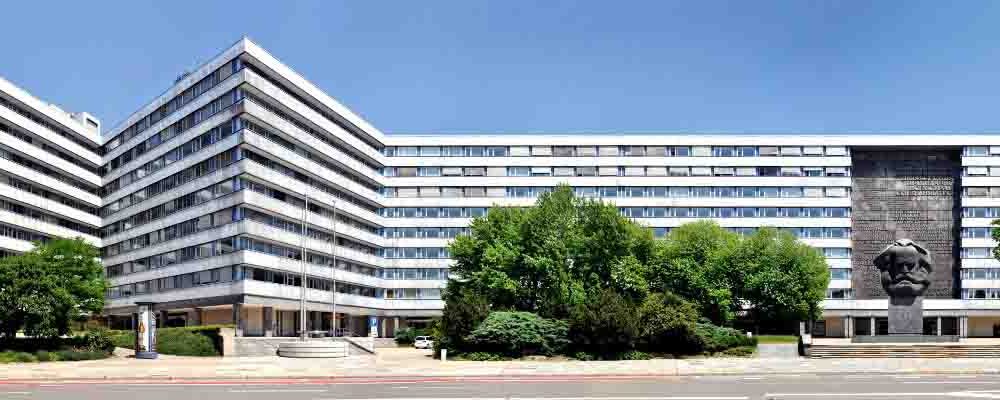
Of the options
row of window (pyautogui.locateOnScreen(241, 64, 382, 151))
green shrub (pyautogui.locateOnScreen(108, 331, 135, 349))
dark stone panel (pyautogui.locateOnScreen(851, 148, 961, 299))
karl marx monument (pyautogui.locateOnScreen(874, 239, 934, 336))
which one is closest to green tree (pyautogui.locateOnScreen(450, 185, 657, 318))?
karl marx monument (pyautogui.locateOnScreen(874, 239, 934, 336))

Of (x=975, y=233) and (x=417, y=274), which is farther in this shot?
(x=417, y=274)

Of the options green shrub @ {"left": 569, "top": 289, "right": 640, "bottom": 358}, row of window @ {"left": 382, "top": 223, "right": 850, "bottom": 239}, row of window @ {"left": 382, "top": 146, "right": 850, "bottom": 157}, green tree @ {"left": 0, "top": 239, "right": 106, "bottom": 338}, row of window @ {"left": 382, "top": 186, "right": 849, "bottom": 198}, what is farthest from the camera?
row of window @ {"left": 382, "top": 146, "right": 850, "bottom": 157}

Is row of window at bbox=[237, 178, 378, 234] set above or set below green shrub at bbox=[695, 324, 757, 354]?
above

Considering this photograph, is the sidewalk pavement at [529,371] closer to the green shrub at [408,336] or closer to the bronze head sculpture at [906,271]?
the bronze head sculpture at [906,271]

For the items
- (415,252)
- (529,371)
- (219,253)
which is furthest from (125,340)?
(415,252)

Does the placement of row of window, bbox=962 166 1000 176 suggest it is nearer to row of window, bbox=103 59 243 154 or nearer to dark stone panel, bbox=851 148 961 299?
dark stone panel, bbox=851 148 961 299

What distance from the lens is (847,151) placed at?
115m

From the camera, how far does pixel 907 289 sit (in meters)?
57.9

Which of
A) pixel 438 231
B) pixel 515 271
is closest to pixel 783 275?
pixel 515 271

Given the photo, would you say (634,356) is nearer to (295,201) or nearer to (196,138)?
(295,201)

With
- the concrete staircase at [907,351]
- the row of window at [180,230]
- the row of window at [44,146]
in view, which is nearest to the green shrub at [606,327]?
the concrete staircase at [907,351]

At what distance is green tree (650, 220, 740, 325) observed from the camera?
77.4 meters

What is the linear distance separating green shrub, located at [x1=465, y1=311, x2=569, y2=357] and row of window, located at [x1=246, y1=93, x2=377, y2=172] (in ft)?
132

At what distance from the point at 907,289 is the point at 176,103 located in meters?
67.2
